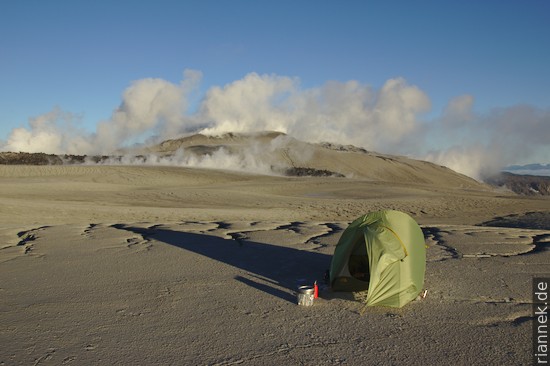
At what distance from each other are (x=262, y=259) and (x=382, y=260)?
424cm

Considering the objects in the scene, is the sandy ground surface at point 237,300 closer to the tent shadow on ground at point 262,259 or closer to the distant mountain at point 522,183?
the tent shadow on ground at point 262,259

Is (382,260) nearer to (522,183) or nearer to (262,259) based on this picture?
(262,259)

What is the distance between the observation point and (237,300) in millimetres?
8000

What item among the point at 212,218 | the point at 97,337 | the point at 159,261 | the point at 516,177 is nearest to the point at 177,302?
the point at 97,337

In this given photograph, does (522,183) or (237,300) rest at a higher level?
(522,183)

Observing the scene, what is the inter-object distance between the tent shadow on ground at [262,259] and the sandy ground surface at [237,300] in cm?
4

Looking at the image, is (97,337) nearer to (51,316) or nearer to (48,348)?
(48,348)

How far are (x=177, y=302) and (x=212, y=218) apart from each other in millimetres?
12559

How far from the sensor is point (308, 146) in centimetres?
8650

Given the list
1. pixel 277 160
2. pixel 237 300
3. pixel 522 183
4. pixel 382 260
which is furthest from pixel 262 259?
pixel 522 183

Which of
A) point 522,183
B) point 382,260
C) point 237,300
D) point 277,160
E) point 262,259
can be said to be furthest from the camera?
point 522,183

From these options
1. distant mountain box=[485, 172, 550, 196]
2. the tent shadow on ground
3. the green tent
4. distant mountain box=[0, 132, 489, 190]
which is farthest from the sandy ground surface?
distant mountain box=[485, 172, 550, 196]

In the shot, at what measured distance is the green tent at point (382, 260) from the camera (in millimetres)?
7402

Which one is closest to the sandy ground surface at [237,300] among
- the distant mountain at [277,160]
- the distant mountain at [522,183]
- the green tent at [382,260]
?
the green tent at [382,260]
